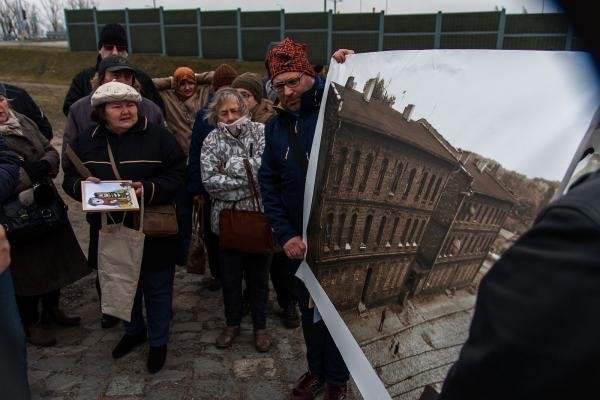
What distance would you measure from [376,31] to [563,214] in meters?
24.0

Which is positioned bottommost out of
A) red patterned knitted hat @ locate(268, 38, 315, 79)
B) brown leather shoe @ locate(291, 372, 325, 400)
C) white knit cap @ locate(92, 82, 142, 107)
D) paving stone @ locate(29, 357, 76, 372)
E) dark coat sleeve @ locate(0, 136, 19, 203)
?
paving stone @ locate(29, 357, 76, 372)

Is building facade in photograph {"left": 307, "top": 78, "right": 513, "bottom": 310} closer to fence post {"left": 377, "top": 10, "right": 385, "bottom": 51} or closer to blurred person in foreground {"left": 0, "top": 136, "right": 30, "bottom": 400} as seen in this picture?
blurred person in foreground {"left": 0, "top": 136, "right": 30, "bottom": 400}

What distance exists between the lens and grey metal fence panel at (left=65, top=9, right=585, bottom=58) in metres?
21.5

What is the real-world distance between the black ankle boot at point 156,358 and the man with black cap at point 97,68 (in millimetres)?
2401

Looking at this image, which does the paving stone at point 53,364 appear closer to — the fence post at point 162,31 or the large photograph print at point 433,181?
the large photograph print at point 433,181

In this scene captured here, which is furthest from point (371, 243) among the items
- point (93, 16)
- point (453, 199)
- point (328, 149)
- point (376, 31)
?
point (93, 16)

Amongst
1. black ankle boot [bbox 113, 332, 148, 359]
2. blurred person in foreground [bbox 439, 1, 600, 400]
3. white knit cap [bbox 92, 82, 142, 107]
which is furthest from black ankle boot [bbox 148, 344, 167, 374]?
blurred person in foreground [bbox 439, 1, 600, 400]

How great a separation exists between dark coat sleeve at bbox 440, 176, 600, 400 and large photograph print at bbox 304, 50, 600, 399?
0.49ft

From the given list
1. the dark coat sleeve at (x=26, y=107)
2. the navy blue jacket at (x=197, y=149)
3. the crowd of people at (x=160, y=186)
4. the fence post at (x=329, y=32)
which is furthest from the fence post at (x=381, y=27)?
the dark coat sleeve at (x=26, y=107)

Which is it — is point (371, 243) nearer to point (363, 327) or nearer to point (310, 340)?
point (363, 327)

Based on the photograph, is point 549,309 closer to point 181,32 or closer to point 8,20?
point 181,32

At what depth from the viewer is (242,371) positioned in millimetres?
3320

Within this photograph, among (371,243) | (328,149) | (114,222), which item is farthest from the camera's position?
(114,222)

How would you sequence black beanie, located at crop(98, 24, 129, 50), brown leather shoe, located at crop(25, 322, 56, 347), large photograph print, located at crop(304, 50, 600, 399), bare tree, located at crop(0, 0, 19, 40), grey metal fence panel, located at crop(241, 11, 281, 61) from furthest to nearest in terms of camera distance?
bare tree, located at crop(0, 0, 19, 40), grey metal fence panel, located at crop(241, 11, 281, 61), black beanie, located at crop(98, 24, 129, 50), brown leather shoe, located at crop(25, 322, 56, 347), large photograph print, located at crop(304, 50, 600, 399)
